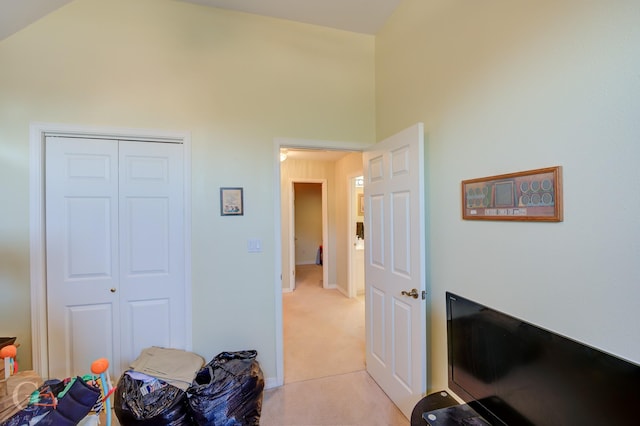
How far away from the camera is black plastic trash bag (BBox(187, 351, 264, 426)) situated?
157 centimetres

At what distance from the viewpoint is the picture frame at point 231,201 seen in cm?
211

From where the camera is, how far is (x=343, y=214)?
4656 millimetres

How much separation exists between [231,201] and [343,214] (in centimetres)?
278

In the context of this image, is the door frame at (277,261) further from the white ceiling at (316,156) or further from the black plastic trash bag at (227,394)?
the white ceiling at (316,156)

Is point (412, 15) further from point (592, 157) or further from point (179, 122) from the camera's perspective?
point (179, 122)

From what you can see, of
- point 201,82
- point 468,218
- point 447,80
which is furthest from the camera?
point 201,82

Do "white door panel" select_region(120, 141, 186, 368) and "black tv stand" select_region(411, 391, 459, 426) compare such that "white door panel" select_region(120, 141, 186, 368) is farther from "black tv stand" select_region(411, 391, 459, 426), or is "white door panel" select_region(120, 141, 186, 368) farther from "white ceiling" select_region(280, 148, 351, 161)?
"white ceiling" select_region(280, 148, 351, 161)

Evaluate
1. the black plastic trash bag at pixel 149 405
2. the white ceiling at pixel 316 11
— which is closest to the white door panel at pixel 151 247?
the black plastic trash bag at pixel 149 405

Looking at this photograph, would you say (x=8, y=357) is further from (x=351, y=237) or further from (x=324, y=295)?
(x=324, y=295)

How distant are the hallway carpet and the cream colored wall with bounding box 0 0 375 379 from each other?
1.09ft

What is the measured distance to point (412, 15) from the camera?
1.92 meters

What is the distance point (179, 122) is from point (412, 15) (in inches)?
76.9

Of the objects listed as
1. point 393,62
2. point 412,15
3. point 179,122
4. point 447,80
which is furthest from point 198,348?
point 412,15

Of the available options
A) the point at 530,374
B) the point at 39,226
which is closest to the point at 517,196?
the point at 530,374
